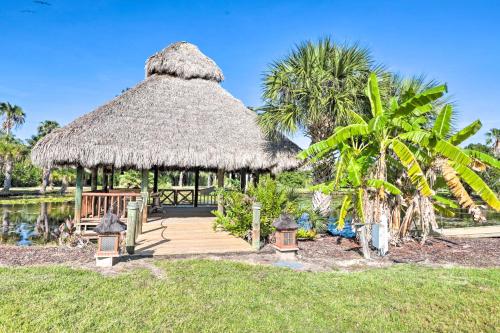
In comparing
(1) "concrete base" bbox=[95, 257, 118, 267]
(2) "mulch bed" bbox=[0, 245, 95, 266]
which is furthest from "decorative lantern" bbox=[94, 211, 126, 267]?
(2) "mulch bed" bbox=[0, 245, 95, 266]

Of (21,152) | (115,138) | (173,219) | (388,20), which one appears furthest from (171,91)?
(21,152)

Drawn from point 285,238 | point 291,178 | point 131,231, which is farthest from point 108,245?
point 291,178

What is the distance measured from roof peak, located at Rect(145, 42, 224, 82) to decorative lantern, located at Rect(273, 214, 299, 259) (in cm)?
875

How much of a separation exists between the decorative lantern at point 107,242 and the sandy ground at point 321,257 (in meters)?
0.16

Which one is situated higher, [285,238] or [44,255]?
[285,238]

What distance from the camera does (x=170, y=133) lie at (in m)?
10.3

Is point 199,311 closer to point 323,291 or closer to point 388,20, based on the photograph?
point 323,291

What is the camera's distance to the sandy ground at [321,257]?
229 inches

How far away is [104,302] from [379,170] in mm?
5901

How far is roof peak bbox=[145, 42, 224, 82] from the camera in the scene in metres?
13.1

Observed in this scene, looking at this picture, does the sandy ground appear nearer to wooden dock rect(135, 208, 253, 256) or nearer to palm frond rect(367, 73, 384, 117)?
wooden dock rect(135, 208, 253, 256)

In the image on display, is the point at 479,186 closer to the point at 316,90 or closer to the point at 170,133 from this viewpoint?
the point at 316,90

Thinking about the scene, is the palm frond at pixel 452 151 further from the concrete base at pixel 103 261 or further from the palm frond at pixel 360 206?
the concrete base at pixel 103 261

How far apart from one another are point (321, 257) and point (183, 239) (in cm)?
323
